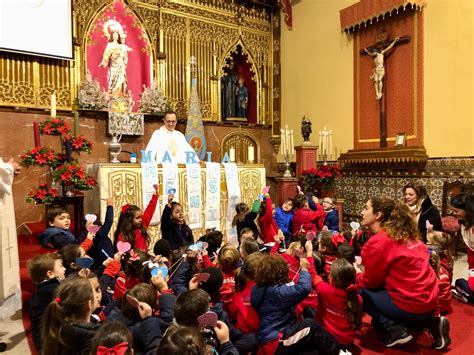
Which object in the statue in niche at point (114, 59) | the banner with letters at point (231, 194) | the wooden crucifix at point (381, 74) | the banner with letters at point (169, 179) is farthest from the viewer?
the statue in niche at point (114, 59)

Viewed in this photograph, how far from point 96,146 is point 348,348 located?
6.13 metres

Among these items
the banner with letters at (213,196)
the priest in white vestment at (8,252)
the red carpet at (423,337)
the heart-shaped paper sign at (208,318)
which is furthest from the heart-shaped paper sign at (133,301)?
the banner with letters at (213,196)

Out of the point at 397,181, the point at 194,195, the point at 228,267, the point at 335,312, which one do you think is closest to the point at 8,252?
the point at 228,267

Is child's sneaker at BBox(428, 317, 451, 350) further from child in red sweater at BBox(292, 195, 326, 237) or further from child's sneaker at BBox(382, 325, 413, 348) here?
child in red sweater at BBox(292, 195, 326, 237)

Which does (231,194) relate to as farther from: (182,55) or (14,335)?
(182,55)

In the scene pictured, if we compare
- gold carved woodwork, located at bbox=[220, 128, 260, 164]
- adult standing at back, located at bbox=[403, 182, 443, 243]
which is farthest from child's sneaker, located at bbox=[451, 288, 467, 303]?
gold carved woodwork, located at bbox=[220, 128, 260, 164]

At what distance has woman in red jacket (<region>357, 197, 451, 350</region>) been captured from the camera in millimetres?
2795

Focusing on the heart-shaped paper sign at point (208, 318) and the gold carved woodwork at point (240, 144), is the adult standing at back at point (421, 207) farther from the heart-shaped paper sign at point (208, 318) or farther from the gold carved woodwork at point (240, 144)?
the gold carved woodwork at point (240, 144)

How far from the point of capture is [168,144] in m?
6.71

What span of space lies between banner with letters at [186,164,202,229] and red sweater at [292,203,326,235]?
1.46m

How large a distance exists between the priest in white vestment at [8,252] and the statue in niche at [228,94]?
256 inches

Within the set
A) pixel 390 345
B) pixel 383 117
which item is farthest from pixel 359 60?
pixel 390 345

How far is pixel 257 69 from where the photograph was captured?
9.88 m

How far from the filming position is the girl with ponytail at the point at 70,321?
1730 mm
